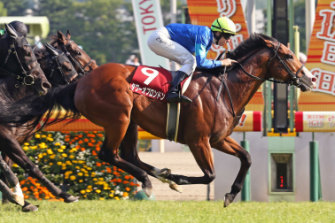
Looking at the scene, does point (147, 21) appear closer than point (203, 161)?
No

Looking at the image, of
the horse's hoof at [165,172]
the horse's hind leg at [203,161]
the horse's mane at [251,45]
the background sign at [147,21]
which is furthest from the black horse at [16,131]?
the background sign at [147,21]

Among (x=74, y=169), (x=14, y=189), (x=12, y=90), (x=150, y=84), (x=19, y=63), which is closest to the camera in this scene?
(x=14, y=189)

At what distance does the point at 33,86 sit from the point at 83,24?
6254 centimetres

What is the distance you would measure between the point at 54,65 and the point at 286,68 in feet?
7.84

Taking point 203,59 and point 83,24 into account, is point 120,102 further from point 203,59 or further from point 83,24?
point 83,24


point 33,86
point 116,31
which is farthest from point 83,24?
point 33,86

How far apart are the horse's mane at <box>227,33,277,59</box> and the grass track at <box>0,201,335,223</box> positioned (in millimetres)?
1526

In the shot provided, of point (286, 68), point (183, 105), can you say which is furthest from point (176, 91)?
Result: point (286, 68)

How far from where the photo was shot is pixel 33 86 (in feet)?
23.2

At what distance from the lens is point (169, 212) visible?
698 cm

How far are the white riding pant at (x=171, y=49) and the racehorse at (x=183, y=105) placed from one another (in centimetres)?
20

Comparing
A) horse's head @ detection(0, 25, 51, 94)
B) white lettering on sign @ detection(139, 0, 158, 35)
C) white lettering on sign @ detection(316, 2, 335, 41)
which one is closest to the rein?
horse's head @ detection(0, 25, 51, 94)

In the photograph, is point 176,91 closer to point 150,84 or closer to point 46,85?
point 150,84

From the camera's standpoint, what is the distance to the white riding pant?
23.0 feet
